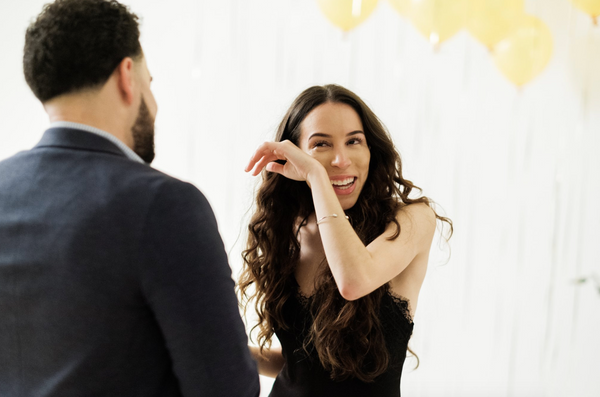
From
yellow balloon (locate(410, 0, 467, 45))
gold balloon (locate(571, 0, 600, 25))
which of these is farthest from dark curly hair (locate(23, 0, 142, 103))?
gold balloon (locate(571, 0, 600, 25))

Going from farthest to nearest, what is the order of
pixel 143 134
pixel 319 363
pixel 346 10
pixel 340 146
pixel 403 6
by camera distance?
1. pixel 403 6
2. pixel 346 10
3. pixel 340 146
4. pixel 319 363
5. pixel 143 134

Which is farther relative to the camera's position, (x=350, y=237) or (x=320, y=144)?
(x=320, y=144)

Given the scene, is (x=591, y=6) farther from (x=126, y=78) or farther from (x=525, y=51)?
(x=126, y=78)

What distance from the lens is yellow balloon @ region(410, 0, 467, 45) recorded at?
198 cm

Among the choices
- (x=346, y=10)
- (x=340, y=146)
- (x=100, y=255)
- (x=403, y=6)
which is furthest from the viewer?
(x=403, y=6)

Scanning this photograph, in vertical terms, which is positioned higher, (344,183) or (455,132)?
(455,132)

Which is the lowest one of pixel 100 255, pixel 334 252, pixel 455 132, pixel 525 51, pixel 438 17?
pixel 334 252

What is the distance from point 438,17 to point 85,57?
1632 millimetres

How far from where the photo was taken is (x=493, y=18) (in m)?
2.04

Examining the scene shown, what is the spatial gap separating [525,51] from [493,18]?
22 cm

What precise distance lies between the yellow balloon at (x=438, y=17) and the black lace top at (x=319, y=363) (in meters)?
1.22

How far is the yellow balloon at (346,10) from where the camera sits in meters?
1.95

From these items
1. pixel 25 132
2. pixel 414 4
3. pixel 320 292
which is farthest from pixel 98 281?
pixel 25 132

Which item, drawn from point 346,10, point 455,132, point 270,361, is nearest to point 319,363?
point 270,361
